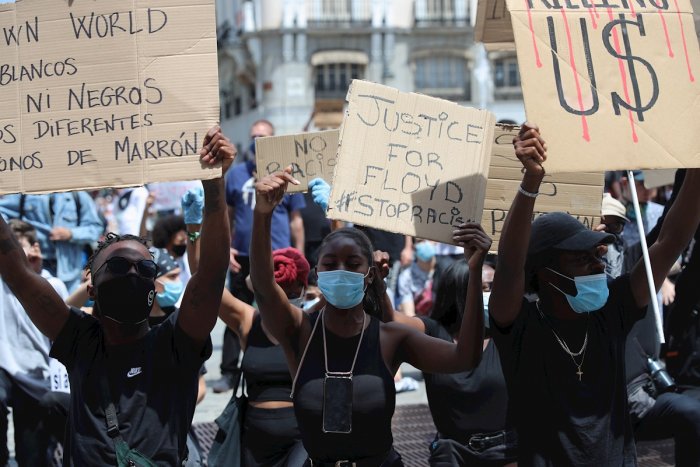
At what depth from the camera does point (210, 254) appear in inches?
136

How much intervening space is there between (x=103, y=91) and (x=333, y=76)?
3723cm

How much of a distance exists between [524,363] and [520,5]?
122 centimetres

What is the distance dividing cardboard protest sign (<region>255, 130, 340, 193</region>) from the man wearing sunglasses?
2.05 m

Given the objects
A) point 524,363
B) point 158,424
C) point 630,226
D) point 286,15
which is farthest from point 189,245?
point 286,15

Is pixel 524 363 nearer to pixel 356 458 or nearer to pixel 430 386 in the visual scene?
pixel 356 458

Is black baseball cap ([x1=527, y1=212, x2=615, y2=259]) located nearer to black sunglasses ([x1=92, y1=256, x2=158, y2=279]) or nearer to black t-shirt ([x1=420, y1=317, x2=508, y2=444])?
black t-shirt ([x1=420, y1=317, x2=508, y2=444])

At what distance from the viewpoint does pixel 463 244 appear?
369 cm

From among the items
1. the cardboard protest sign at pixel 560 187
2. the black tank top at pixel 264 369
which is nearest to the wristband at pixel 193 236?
the black tank top at pixel 264 369

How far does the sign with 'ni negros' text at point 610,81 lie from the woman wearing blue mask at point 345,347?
1.62ft

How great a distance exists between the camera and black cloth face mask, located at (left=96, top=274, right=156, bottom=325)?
3508 mm

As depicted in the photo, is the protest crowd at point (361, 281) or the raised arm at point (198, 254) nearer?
the protest crowd at point (361, 281)

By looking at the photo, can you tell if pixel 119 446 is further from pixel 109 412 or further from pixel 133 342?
pixel 133 342

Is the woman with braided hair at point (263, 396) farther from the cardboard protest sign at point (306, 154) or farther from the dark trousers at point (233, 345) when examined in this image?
the dark trousers at point (233, 345)

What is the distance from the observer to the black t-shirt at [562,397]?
348 cm
